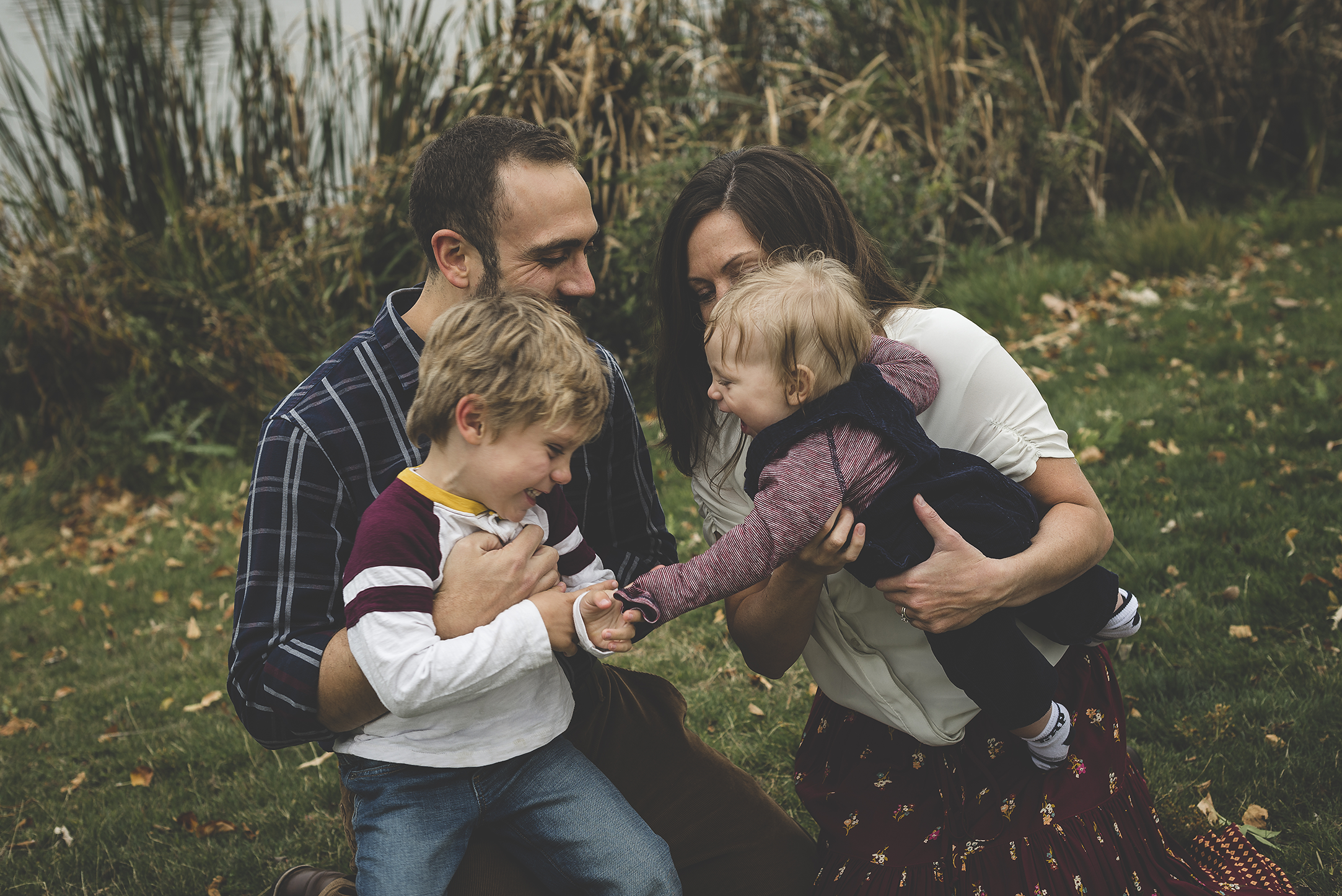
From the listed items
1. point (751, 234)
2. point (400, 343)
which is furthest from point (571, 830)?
point (751, 234)

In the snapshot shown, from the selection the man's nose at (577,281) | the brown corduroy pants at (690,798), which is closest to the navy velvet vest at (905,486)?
the man's nose at (577,281)

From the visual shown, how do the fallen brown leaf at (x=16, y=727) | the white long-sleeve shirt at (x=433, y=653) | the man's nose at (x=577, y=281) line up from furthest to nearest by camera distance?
the fallen brown leaf at (x=16, y=727) < the man's nose at (x=577, y=281) < the white long-sleeve shirt at (x=433, y=653)

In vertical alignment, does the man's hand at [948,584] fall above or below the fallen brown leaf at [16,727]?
above

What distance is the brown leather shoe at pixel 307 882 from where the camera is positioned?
98.7 inches

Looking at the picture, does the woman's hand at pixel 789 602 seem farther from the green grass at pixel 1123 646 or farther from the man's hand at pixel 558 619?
the green grass at pixel 1123 646

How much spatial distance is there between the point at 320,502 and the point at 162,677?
3.28 m

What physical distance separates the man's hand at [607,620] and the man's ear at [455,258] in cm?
95

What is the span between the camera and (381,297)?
7.25 metres

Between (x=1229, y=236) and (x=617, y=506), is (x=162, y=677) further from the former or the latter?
(x=1229, y=236)

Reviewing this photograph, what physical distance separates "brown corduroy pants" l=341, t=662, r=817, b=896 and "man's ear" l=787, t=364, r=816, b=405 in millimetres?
926

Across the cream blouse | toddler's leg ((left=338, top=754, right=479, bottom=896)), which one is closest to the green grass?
the cream blouse

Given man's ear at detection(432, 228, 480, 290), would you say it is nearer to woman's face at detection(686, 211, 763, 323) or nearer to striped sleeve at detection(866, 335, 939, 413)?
woman's face at detection(686, 211, 763, 323)

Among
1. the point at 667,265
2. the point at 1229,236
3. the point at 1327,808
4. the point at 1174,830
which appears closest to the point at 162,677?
the point at 667,265

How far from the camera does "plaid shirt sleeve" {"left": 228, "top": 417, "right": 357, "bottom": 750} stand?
2.03m
